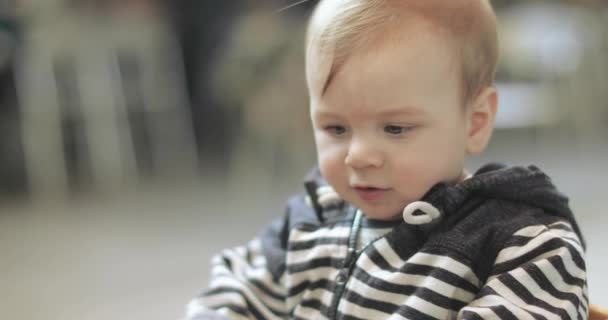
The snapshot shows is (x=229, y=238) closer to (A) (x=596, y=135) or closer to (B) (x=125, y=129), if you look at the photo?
(B) (x=125, y=129)

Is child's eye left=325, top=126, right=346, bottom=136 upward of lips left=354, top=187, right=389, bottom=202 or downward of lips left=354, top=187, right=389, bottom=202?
upward

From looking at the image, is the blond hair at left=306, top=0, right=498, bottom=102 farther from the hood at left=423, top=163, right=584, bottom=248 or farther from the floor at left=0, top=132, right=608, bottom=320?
the floor at left=0, top=132, right=608, bottom=320

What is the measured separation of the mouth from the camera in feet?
2.32

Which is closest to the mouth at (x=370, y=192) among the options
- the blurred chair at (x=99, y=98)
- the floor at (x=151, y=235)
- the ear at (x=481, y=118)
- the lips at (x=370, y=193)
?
the lips at (x=370, y=193)

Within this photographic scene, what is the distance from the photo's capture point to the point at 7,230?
6.69ft

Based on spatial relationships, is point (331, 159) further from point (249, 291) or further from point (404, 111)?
point (249, 291)

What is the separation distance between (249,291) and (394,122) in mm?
313

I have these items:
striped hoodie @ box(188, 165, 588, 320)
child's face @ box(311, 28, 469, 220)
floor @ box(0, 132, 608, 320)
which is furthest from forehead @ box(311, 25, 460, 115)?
floor @ box(0, 132, 608, 320)

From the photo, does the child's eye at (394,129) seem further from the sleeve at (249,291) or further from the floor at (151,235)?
the floor at (151,235)

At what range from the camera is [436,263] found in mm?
666

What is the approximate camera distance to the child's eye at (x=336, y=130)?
2.33 ft

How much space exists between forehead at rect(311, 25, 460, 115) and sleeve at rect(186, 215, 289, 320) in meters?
0.29

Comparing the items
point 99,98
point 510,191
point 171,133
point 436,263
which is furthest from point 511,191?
point 171,133

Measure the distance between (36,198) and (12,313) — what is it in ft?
3.12
